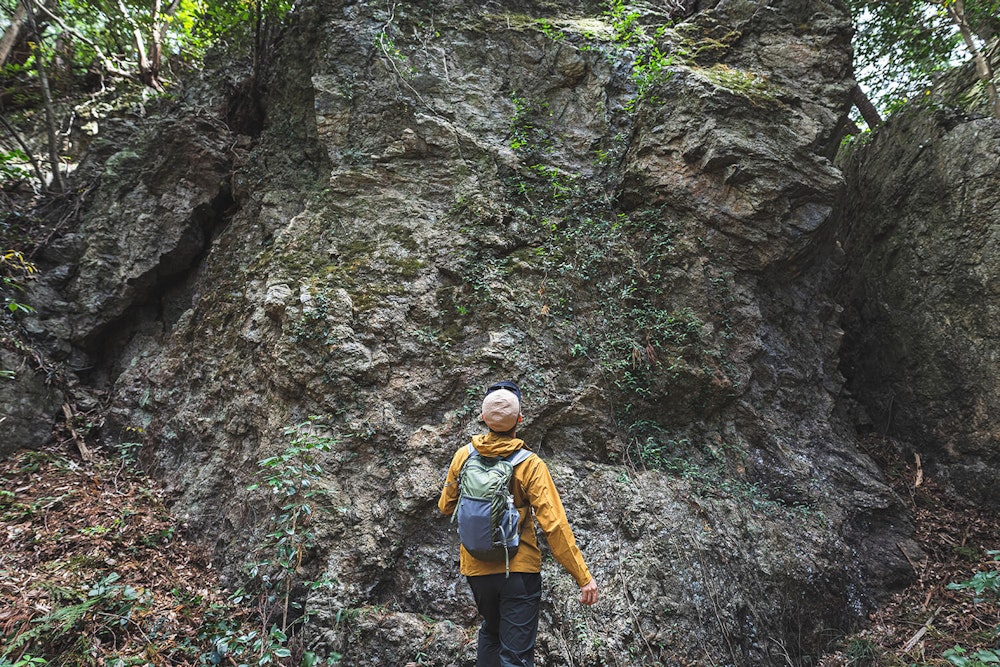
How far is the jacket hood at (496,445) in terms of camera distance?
10.4ft

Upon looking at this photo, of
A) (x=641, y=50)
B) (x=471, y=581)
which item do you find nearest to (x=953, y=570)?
(x=471, y=581)

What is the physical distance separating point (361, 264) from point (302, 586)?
10.9ft

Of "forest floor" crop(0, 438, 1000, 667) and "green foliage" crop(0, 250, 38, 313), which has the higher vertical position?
"green foliage" crop(0, 250, 38, 313)

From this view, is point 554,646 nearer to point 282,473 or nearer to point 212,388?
point 282,473

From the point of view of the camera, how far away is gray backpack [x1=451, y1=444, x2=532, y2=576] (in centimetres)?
294

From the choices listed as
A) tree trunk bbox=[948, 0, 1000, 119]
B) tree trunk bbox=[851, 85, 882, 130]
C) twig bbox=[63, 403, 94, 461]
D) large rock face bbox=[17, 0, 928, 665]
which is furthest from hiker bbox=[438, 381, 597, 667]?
tree trunk bbox=[851, 85, 882, 130]

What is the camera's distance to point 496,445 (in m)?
3.17

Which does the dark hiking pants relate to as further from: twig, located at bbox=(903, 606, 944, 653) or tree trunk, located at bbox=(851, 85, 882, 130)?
tree trunk, located at bbox=(851, 85, 882, 130)

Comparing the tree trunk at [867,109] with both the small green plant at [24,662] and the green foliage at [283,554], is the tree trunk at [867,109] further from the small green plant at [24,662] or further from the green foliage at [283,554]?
the small green plant at [24,662]

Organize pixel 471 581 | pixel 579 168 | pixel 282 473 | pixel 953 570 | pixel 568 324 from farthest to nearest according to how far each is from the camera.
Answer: pixel 579 168, pixel 568 324, pixel 953 570, pixel 282 473, pixel 471 581

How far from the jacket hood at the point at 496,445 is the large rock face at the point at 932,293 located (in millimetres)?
6160

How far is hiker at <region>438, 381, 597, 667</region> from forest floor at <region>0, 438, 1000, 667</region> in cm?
173

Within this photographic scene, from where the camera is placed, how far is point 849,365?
23.6 ft

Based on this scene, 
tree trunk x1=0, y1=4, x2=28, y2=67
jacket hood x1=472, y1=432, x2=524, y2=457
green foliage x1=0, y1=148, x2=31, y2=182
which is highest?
tree trunk x1=0, y1=4, x2=28, y2=67
